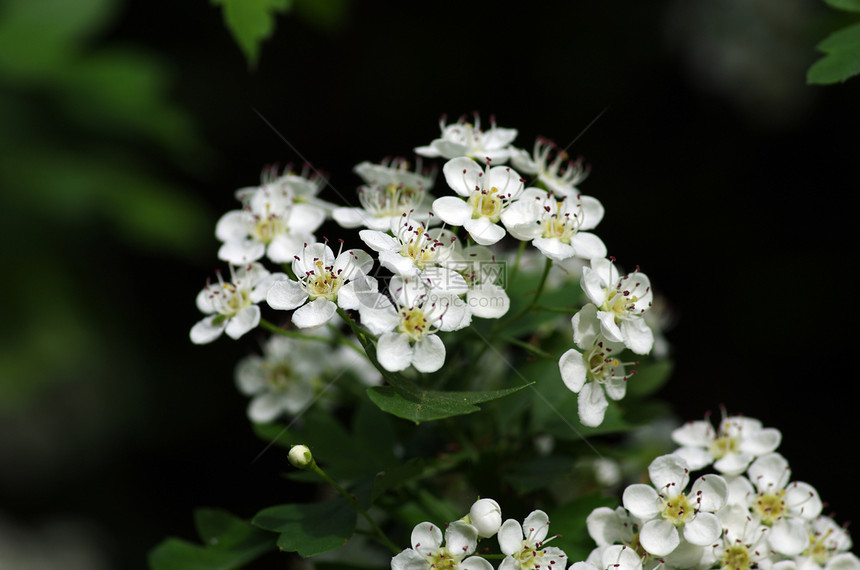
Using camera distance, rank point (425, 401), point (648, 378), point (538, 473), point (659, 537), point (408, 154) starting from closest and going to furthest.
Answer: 1. point (425, 401)
2. point (659, 537)
3. point (538, 473)
4. point (648, 378)
5. point (408, 154)

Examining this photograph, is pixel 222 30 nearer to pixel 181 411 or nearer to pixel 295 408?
pixel 181 411

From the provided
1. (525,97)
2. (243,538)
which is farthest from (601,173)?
(243,538)

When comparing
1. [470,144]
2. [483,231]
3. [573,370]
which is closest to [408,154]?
[470,144]

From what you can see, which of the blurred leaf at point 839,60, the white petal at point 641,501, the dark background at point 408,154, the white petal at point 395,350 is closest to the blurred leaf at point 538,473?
the white petal at point 641,501

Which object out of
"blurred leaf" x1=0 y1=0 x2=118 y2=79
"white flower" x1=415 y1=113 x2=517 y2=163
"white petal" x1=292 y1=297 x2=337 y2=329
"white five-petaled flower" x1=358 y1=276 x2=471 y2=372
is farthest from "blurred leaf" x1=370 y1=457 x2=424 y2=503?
"blurred leaf" x1=0 y1=0 x2=118 y2=79

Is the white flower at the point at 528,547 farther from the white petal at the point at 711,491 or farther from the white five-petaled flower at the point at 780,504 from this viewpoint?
the white five-petaled flower at the point at 780,504

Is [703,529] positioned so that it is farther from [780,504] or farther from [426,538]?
[426,538]

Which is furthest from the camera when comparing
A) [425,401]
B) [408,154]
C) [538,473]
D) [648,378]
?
[408,154]
